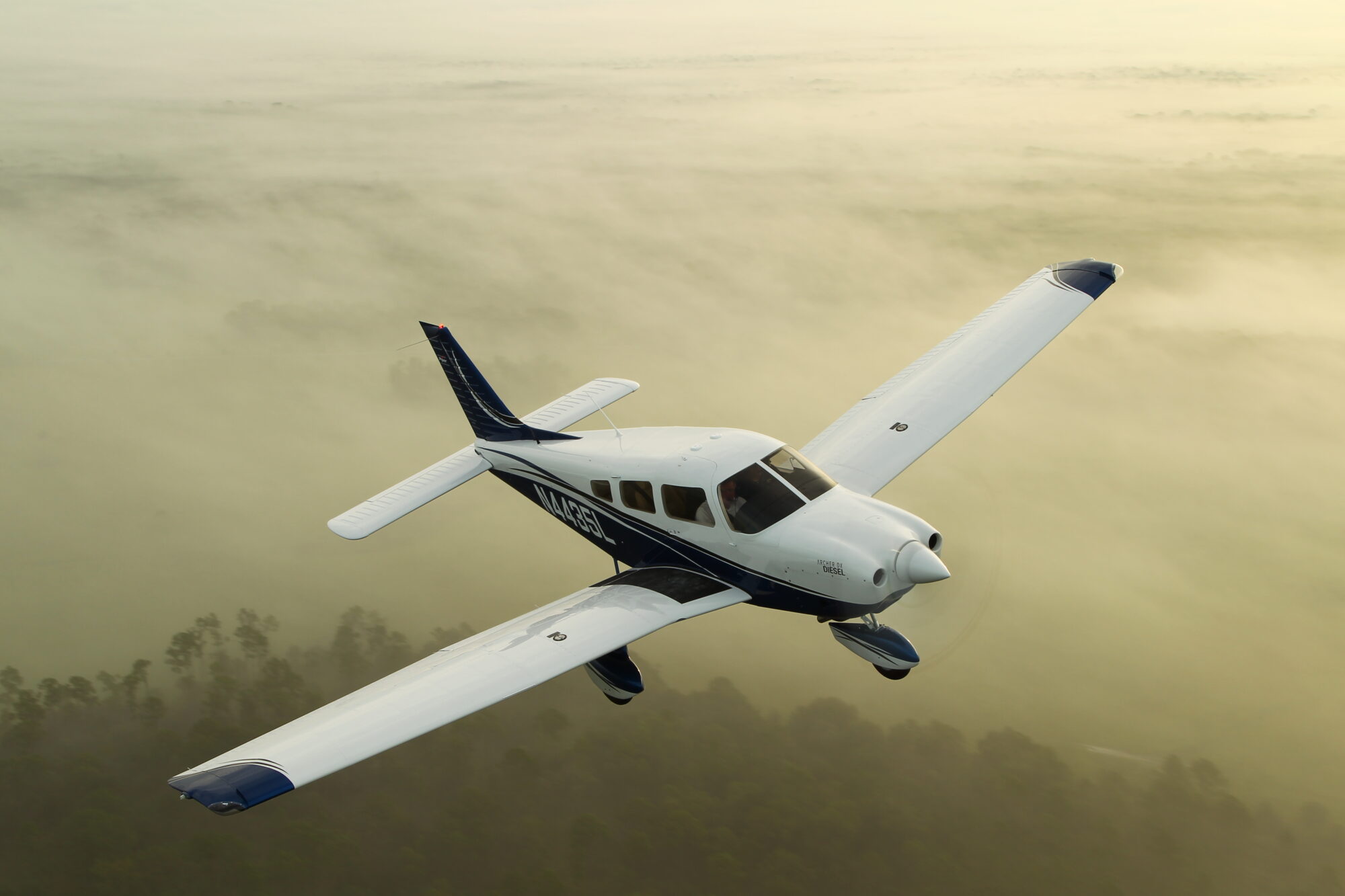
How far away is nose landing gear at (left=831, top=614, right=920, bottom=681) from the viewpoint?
13.5m

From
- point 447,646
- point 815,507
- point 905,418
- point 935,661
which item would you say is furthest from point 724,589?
point 905,418

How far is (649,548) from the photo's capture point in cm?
1495

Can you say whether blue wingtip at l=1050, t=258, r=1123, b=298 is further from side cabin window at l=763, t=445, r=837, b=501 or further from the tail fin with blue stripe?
the tail fin with blue stripe

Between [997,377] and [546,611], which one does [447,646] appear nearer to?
[546,611]

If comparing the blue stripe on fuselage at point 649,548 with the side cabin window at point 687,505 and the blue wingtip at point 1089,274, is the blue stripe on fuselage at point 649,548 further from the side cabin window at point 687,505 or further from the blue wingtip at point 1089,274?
the blue wingtip at point 1089,274

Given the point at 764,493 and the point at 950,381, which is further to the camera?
the point at 950,381

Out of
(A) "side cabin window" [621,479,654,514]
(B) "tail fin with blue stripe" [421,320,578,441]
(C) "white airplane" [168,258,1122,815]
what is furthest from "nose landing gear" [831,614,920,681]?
(B) "tail fin with blue stripe" [421,320,578,441]

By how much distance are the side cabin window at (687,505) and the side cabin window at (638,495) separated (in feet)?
0.97

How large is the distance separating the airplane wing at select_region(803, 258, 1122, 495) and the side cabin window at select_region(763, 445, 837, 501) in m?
1.47

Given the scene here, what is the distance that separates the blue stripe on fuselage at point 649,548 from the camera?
532 inches

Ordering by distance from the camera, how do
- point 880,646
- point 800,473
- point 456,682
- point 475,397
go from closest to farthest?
point 456,682 → point 880,646 → point 800,473 → point 475,397

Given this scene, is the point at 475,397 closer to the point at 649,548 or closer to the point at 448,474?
the point at 448,474

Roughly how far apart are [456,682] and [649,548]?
423 cm

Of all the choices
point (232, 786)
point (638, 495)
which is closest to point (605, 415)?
point (638, 495)
